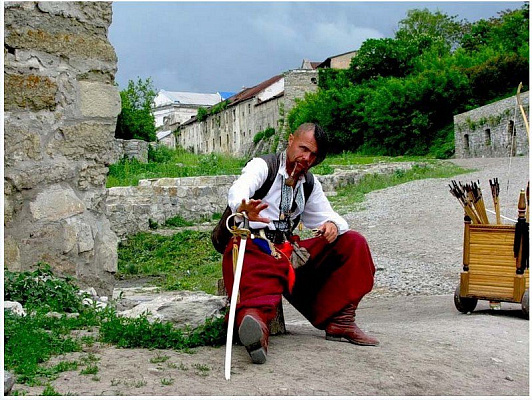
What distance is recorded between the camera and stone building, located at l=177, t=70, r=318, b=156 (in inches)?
1937

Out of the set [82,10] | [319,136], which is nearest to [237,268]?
[319,136]

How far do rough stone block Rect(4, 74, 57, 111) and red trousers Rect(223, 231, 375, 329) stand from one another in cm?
189

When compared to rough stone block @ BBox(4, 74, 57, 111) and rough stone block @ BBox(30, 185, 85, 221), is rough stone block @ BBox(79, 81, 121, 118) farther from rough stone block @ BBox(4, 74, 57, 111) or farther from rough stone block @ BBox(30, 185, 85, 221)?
rough stone block @ BBox(30, 185, 85, 221)

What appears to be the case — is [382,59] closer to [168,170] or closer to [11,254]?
[168,170]

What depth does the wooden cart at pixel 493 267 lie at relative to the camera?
227 inches

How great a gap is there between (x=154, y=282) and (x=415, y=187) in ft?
32.0

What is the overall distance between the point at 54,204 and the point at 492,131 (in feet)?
75.8

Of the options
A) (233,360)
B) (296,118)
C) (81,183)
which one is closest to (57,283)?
(81,183)

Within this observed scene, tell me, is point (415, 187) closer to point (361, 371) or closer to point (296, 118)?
point (361, 371)

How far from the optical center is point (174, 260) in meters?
10.7

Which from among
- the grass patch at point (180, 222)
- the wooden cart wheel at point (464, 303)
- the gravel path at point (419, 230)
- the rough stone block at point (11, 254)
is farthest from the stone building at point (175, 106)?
the rough stone block at point (11, 254)

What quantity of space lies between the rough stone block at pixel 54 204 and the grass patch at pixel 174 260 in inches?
120

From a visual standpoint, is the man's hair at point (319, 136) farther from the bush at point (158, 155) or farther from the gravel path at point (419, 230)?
the bush at point (158, 155)

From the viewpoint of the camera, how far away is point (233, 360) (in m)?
3.63
